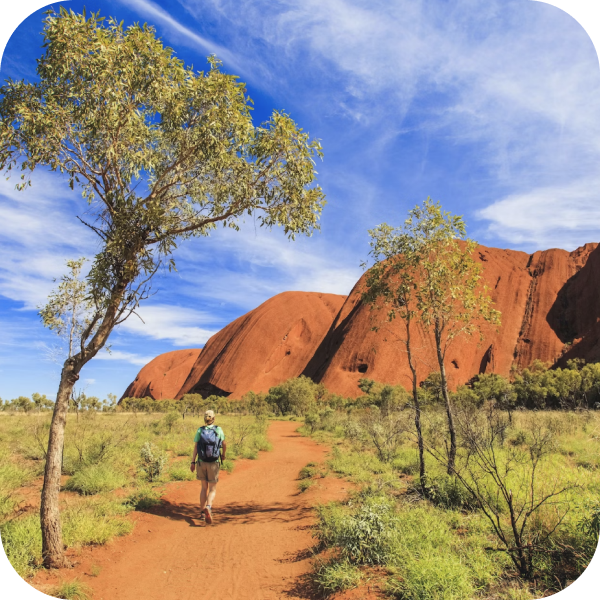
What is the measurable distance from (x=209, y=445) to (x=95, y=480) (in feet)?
9.90

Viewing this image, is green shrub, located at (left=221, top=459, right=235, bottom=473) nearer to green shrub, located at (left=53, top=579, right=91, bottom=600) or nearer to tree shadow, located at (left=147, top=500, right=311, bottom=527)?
tree shadow, located at (left=147, top=500, right=311, bottom=527)

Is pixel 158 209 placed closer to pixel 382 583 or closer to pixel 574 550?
pixel 382 583

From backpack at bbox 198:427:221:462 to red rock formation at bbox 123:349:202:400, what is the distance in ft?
292

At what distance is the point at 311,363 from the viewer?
64.9 m

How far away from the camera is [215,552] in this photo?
5520mm

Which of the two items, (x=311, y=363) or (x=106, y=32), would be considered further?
(x=311, y=363)

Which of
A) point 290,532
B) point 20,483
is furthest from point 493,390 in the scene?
point 20,483

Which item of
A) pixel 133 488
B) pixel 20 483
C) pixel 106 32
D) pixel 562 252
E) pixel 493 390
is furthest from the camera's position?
pixel 562 252

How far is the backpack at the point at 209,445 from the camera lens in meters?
6.80

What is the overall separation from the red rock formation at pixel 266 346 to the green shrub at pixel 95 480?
5848 cm

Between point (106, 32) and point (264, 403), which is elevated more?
point (106, 32)

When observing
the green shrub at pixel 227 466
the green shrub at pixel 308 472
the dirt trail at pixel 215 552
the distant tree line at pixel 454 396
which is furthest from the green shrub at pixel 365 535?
the distant tree line at pixel 454 396

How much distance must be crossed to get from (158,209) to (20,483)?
674cm

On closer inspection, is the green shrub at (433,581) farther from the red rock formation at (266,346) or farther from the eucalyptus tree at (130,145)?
the red rock formation at (266,346)
